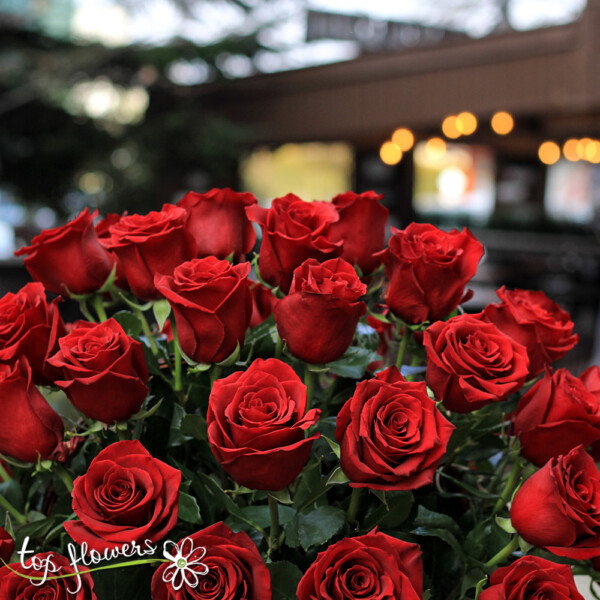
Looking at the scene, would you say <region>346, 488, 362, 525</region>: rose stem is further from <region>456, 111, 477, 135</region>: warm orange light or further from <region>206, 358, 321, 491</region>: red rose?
<region>456, 111, 477, 135</region>: warm orange light

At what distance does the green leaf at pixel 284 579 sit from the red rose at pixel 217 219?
28cm

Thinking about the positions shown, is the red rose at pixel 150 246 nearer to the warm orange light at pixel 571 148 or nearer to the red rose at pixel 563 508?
the red rose at pixel 563 508

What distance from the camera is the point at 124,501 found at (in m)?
0.42

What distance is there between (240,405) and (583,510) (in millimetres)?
240

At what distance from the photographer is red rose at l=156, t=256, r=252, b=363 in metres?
0.48

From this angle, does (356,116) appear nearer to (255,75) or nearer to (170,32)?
(255,75)

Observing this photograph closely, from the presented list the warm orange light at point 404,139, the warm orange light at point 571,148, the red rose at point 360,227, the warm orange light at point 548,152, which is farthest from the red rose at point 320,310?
the warm orange light at point 548,152

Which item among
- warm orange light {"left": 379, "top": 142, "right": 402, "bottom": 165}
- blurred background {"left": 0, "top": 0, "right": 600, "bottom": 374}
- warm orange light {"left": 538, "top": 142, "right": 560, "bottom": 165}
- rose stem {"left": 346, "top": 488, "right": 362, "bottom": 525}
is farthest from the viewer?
warm orange light {"left": 538, "top": 142, "right": 560, "bottom": 165}

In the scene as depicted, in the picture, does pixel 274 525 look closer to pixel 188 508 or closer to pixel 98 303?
pixel 188 508

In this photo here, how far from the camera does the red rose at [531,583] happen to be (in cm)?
41

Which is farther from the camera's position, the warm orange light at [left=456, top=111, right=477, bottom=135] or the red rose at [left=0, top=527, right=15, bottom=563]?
the warm orange light at [left=456, top=111, right=477, bottom=135]

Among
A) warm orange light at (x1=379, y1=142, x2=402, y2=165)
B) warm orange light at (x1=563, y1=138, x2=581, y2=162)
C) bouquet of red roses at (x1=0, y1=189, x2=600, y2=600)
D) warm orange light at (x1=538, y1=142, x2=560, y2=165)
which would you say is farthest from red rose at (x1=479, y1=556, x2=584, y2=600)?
warm orange light at (x1=538, y1=142, x2=560, y2=165)

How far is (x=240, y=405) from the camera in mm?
429

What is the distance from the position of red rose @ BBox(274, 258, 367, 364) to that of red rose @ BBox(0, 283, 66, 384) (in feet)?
0.64
